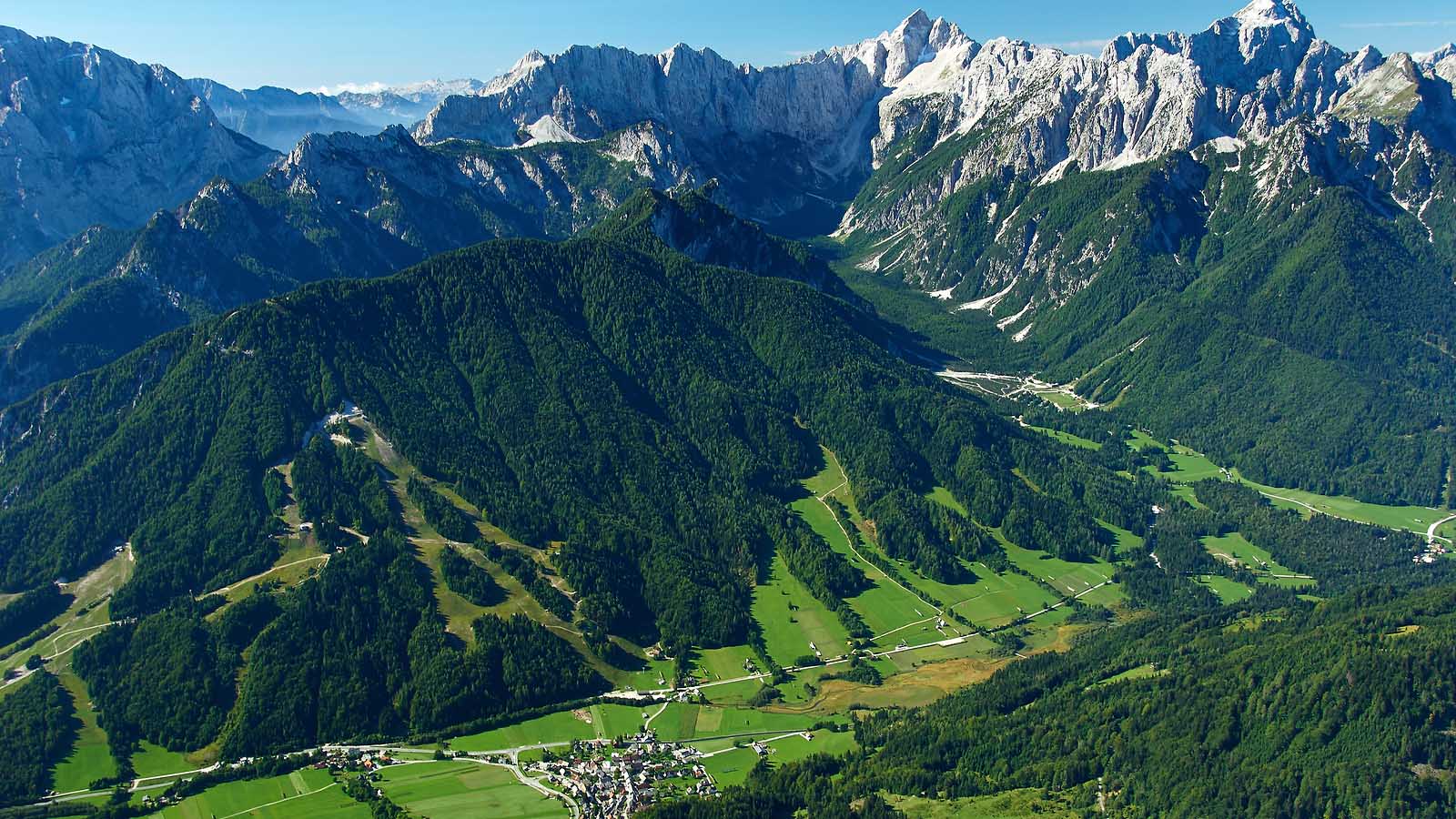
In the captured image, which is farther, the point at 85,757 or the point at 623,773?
the point at 85,757

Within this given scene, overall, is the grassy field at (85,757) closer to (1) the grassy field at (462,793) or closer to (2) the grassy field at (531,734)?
(1) the grassy field at (462,793)

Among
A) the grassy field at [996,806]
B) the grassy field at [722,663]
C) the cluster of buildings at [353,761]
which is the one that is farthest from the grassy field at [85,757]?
the grassy field at [996,806]

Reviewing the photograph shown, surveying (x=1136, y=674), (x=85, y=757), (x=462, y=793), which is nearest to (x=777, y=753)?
(x=462, y=793)

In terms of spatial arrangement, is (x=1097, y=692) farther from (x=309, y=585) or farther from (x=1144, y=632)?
(x=309, y=585)

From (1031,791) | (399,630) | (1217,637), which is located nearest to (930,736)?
(1031,791)

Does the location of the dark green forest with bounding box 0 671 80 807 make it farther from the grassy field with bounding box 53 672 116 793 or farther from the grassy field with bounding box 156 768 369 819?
the grassy field with bounding box 156 768 369 819

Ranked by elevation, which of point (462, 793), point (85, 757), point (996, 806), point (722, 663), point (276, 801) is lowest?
point (996, 806)

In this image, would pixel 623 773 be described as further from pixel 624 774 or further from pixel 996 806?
pixel 996 806
